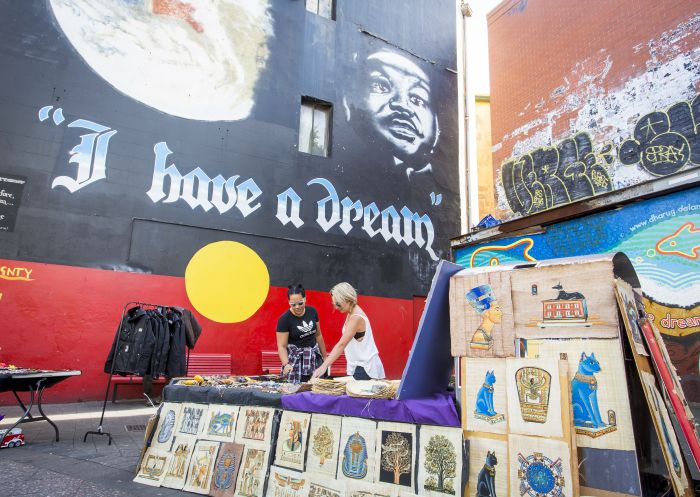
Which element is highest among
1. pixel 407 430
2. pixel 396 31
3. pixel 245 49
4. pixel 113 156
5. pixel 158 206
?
pixel 396 31

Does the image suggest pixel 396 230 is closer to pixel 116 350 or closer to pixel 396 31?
pixel 396 31

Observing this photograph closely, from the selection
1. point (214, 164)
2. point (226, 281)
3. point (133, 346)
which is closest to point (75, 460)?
point (133, 346)

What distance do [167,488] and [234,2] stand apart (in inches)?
460

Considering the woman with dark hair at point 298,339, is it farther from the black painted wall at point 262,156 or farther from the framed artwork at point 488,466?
the black painted wall at point 262,156

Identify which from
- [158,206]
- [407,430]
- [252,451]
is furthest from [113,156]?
[407,430]

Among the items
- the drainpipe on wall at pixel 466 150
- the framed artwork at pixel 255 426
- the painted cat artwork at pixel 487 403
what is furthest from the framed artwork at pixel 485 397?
the drainpipe on wall at pixel 466 150

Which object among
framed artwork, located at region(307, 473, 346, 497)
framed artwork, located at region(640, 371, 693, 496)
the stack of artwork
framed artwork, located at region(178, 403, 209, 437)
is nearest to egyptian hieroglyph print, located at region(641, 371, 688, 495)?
framed artwork, located at region(640, 371, 693, 496)

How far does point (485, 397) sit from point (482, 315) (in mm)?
517

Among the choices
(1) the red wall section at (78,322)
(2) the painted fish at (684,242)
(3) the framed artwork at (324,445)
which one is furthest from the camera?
(1) the red wall section at (78,322)

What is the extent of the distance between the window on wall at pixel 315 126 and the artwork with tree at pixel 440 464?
1042cm

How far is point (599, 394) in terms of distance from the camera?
2512 millimetres

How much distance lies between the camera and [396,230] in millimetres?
13250

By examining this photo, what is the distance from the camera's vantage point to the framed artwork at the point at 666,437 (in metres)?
2.45

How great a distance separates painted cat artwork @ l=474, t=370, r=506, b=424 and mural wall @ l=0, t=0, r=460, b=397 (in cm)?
818
